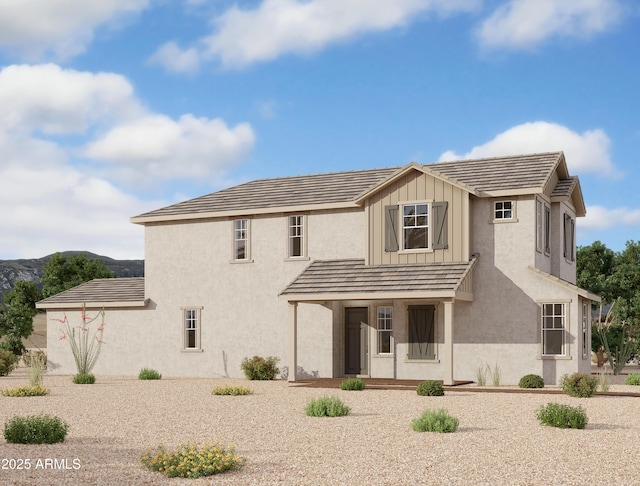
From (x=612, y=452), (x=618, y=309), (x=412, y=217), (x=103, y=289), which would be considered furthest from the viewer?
(x=618, y=309)

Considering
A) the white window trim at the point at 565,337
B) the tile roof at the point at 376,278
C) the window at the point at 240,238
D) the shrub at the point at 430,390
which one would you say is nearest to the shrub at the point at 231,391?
the shrub at the point at 430,390

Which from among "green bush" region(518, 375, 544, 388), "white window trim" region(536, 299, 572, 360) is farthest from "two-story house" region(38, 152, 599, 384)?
"green bush" region(518, 375, 544, 388)

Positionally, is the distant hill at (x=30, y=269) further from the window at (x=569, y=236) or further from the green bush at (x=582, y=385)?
the green bush at (x=582, y=385)

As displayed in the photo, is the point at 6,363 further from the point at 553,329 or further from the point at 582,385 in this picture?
the point at 582,385

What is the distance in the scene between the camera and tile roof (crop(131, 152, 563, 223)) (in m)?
26.6

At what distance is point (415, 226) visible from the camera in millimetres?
26844

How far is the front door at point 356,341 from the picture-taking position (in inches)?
1106

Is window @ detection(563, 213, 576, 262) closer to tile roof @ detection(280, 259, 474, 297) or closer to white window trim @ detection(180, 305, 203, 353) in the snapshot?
tile roof @ detection(280, 259, 474, 297)

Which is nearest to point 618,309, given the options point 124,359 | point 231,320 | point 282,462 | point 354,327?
point 354,327

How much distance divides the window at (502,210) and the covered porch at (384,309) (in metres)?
1.71

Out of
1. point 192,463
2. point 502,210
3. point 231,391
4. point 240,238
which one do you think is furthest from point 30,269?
point 192,463

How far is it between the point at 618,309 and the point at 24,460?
114 feet

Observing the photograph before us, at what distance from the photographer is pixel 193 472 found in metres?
10.0

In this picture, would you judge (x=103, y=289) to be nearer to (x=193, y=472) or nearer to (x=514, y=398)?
(x=514, y=398)
